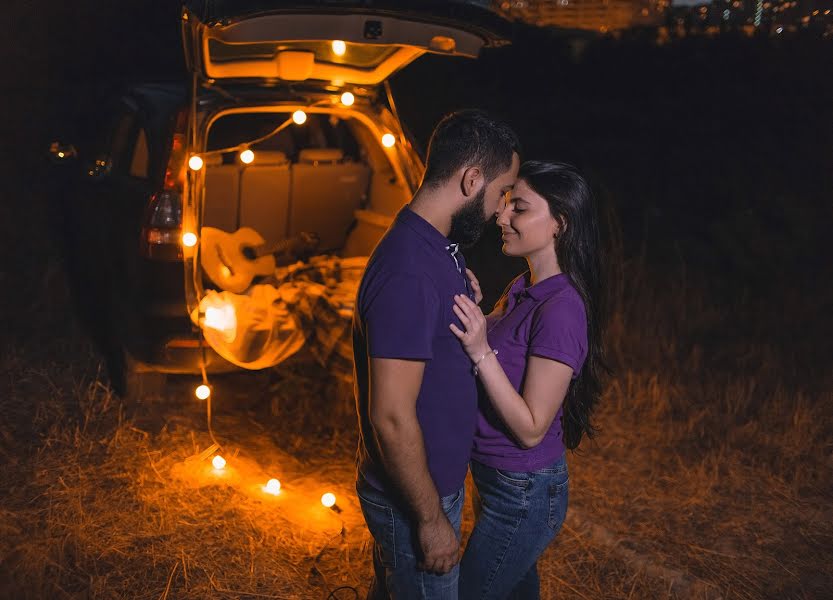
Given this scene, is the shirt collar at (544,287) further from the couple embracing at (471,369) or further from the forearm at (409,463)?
the forearm at (409,463)

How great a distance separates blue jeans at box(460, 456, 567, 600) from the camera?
232cm

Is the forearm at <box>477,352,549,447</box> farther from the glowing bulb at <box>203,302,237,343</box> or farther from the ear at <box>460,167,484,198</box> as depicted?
the glowing bulb at <box>203,302,237,343</box>

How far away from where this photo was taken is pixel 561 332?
2.25 m

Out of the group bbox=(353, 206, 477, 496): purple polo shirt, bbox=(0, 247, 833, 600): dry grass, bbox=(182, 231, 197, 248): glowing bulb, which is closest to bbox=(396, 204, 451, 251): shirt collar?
bbox=(353, 206, 477, 496): purple polo shirt

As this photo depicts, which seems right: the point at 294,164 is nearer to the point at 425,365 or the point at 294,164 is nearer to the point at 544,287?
the point at 544,287

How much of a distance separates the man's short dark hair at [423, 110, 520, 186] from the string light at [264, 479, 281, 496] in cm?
238

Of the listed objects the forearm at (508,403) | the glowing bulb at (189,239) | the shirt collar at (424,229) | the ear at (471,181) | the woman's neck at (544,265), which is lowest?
the glowing bulb at (189,239)

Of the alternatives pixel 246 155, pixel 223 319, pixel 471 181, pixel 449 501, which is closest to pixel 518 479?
pixel 449 501

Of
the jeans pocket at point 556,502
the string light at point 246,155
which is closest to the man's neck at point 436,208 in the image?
the jeans pocket at point 556,502

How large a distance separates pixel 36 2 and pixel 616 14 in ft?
41.6

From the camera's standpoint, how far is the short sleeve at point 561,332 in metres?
2.22

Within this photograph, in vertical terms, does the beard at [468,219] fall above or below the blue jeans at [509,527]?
above

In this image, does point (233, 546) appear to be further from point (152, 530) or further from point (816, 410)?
point (816, 410)

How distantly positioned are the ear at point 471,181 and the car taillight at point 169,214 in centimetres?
237
